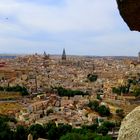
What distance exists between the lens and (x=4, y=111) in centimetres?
4275

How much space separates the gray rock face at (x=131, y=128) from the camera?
13.7 feet

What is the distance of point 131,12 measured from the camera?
3.46m

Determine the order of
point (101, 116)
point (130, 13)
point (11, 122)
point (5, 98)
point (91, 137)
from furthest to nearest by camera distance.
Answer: point (5, 98), point (101, 116), point (11, 122), point (91, 137), point (130, 13)

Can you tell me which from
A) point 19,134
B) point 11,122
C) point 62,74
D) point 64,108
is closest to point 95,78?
point 62,74

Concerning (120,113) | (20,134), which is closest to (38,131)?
(20,134)

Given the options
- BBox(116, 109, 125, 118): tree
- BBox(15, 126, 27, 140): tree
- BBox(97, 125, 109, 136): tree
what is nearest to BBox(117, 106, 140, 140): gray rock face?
BBox(15, 126, 27, 140): tree

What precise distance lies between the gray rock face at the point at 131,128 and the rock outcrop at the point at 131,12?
0.91 metres

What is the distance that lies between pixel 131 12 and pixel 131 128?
1.19 m

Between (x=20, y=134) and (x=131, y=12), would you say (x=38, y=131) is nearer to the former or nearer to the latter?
(x=20, y=134)

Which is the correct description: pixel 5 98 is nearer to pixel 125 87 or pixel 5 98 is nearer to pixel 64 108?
pixel 64 108

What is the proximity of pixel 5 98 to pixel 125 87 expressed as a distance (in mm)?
16775

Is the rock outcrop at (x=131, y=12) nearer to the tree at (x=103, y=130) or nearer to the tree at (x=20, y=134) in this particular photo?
the tree at (x=20, y=134)

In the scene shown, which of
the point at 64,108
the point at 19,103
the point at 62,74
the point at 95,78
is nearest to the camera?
the point at 64,108

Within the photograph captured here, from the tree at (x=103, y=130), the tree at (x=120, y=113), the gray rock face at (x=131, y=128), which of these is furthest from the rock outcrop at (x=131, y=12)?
the tree at (x=120, y=113)
